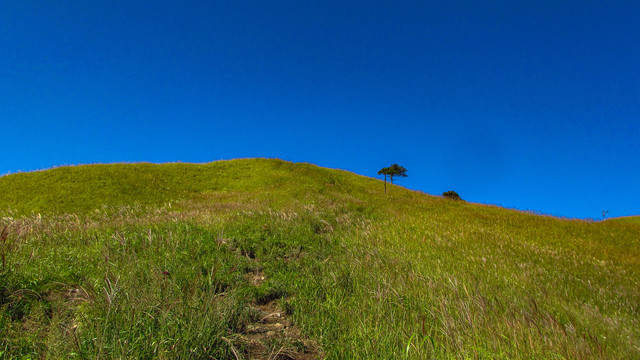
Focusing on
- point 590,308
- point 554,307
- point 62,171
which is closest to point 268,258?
point 554,307

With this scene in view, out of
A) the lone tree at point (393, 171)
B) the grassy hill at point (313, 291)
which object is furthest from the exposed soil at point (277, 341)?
the lone tree at point (393, 171)

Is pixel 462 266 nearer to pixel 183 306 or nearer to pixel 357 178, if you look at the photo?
pixel 183 306

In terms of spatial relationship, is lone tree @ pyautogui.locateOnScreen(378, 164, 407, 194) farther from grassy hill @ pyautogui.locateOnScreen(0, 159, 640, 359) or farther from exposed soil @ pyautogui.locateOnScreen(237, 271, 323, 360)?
exposed soil @ pyautogui.locateOnScreen(237, 271, 323, 360)

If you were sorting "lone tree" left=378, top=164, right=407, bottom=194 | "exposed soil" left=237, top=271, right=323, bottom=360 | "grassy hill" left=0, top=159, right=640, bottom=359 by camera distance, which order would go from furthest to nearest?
"lone tree" left=378, top=164, right=407, bottom=194, "exposed soil" left=237, top=271, right=323, bottom=360, "grassy hill" left=0, top=159, right=640, bottom=359

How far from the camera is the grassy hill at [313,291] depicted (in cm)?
273

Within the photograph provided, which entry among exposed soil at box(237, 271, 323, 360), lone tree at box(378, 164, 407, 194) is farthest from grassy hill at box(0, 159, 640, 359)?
lone tree at box(378, 164, 407, 194)

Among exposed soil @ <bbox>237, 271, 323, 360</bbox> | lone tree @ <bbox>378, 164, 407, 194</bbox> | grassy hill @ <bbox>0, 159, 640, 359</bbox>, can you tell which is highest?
lone tree @ <bbox>378, 164, 407, 194</bbox>

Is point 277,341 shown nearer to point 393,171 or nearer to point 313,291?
point 313,291

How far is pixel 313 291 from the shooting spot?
470 cm

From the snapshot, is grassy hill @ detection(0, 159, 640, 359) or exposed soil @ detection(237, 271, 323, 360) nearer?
grassy hill @ detection(0, 159, 640, 359)

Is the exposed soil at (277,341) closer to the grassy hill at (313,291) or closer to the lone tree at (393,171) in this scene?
the grassy hill at (313,291)

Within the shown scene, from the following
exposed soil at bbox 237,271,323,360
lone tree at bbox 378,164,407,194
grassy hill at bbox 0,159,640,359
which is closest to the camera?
grassy hill at bbox 0,159,640,359

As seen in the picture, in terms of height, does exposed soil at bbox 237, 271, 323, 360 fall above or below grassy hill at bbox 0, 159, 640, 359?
below

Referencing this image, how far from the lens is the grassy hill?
107 inches
